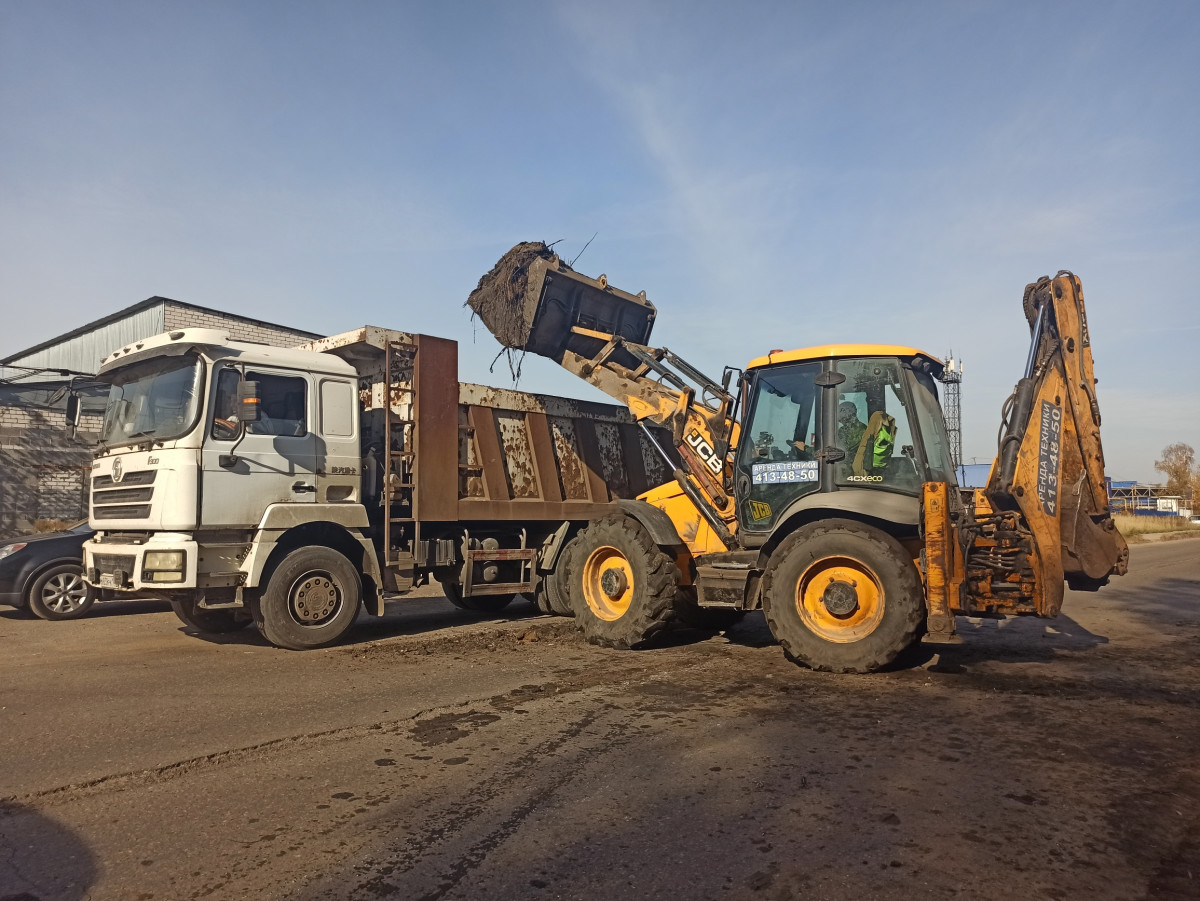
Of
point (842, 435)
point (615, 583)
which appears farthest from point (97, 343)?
point (842, 435)

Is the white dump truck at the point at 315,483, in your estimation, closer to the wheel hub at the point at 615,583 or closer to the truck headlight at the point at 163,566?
the truck headlight at the point at 163,566

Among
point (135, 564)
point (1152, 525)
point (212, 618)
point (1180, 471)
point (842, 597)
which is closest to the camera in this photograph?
point (842, 597)

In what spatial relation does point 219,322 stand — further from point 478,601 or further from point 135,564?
point 135,564

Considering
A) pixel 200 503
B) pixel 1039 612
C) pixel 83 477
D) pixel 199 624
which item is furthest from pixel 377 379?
pixel 83 477

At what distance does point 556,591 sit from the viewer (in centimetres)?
1010

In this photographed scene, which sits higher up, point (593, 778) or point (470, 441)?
point (470, 441)

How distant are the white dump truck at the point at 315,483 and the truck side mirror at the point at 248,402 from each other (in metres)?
0.02

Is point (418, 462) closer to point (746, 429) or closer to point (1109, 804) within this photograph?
point (746, 429)

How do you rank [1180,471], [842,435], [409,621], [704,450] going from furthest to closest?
[1180,471] → [409,621] → [704,450] → [842,435]

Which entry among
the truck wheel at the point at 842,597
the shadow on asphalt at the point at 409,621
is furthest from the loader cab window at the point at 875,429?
the shadow on asphalt at the point at 409,621

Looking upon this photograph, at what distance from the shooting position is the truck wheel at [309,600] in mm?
7539

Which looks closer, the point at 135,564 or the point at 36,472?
the point at 135,564

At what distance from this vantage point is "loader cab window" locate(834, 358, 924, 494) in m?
7.05

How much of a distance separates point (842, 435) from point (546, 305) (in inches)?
154
